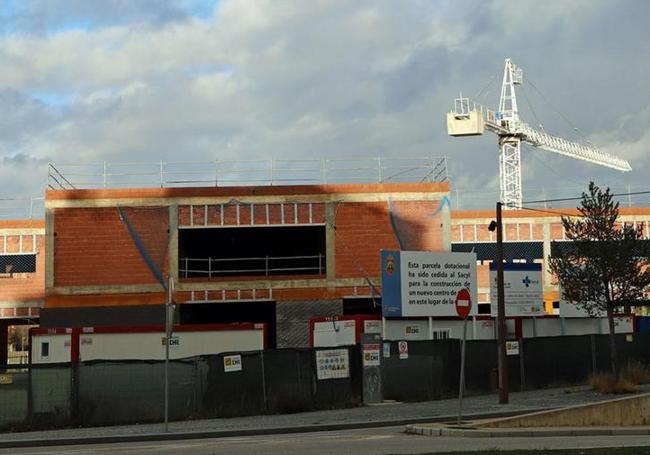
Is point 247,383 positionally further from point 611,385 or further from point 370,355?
point 611,385

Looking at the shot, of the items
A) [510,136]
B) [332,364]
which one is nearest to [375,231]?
[332,364]

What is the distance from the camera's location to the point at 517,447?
1611 cm

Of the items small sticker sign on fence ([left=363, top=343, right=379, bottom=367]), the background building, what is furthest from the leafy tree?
the background building

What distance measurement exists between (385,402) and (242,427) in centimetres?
723

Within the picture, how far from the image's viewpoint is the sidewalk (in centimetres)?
1994

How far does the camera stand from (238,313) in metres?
51.6

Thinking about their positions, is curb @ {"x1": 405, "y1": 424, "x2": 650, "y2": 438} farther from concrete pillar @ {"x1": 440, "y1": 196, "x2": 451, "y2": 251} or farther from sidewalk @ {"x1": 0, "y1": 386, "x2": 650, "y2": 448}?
concrete pillar @ {"x1": 440, "y1": 196, "x2": 451, "y2": 251}

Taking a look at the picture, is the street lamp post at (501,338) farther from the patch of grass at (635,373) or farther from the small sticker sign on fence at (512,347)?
the patch of grass at (635,373)

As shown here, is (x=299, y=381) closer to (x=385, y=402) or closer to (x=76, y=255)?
(x=385, y=402)

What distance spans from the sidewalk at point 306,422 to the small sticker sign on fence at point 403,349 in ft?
5.34

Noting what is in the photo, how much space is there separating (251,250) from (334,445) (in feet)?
115

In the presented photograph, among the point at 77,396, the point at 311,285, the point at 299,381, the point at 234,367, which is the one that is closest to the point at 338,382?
the point at 299,381

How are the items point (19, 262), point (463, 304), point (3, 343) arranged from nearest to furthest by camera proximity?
1. point (463, 304)
2. point (3, 343)
3. point (19, 262)

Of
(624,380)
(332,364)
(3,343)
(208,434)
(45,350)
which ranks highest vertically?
(3,343)
